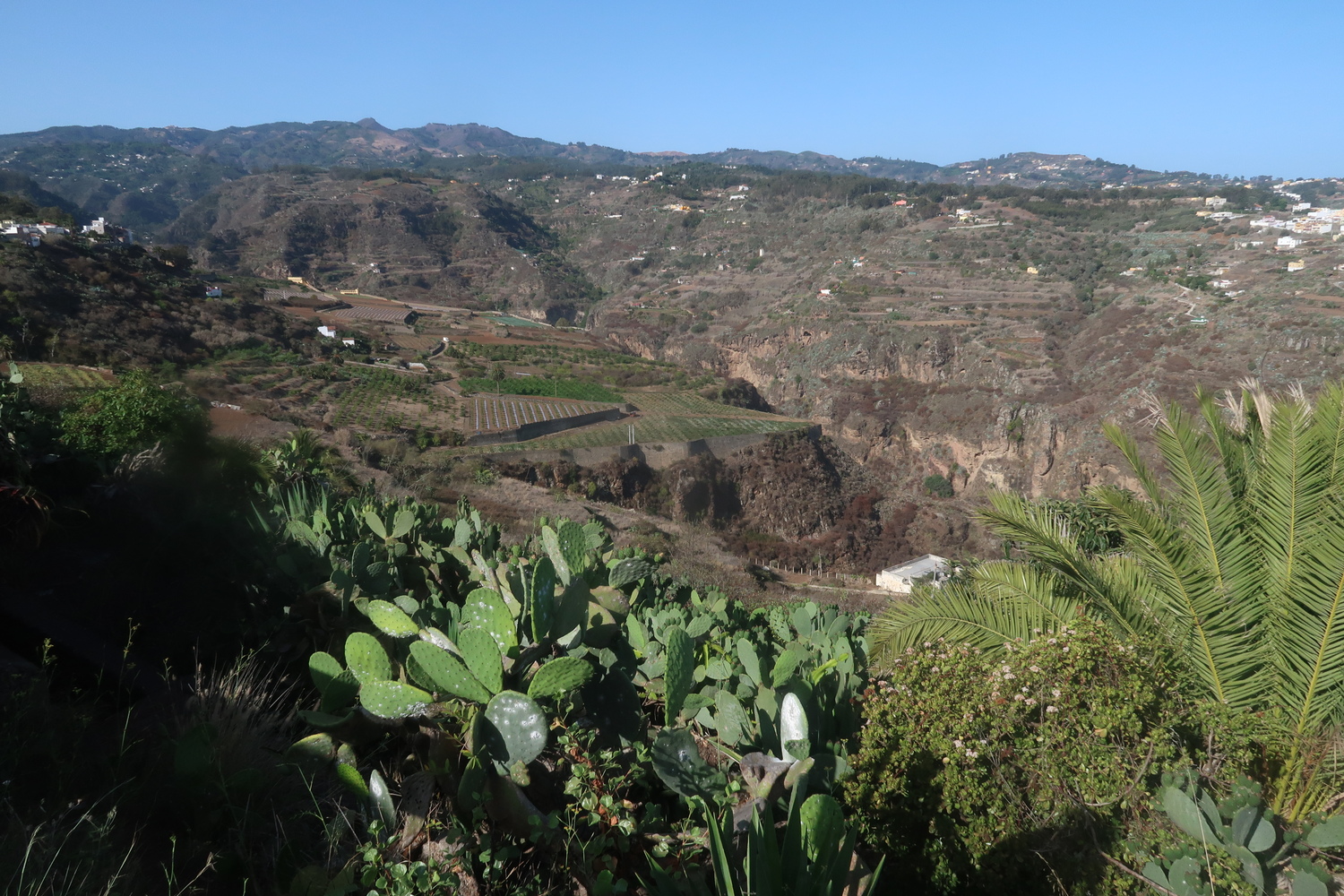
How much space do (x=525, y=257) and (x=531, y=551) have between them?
83082 millimetres

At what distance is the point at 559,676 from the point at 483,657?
0.23m

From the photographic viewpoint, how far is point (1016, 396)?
41.8 meters

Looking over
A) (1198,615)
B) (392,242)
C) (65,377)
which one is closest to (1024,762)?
(1198,615)

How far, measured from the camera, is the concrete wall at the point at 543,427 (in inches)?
1174

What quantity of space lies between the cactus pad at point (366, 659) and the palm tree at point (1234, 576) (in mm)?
2762

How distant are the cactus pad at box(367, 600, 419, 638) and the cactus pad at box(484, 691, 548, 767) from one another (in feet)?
2.30

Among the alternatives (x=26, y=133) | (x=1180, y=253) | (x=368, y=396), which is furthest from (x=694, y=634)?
(x=26, y=133)

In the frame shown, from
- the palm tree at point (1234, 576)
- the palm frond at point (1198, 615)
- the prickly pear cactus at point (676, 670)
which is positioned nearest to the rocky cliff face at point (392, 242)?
the palm tree at point (1234, 576)

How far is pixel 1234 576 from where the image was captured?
3459 mm

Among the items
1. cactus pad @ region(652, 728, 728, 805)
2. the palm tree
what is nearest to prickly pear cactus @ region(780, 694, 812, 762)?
cactus pad @ region(652, 728, 728, 805)

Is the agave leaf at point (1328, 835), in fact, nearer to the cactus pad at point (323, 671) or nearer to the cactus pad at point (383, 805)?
the cactus pad at point (383, 805)

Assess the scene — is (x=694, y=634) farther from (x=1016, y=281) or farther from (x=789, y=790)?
(x=1016, y=281)

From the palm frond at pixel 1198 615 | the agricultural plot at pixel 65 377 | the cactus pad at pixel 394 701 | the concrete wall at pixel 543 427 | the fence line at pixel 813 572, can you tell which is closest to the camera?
the cactus pad at pixel 394 701

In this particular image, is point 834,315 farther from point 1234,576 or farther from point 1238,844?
point 1238,844
